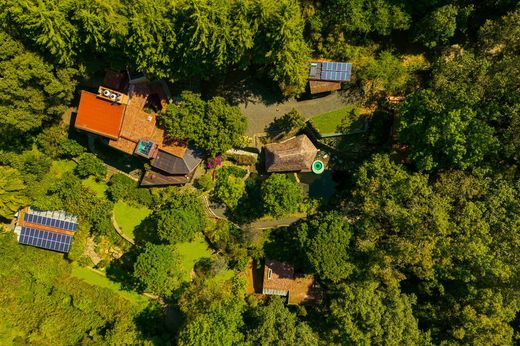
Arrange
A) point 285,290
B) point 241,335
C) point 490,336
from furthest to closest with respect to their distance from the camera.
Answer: point 285,290
point 241,335
point 490,336

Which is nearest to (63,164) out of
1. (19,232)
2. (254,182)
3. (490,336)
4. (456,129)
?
(19,232)

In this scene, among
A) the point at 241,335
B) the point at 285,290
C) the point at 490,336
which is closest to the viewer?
the point at 490,336

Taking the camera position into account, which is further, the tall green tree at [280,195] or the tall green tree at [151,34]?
the tall green tree at [280,195]

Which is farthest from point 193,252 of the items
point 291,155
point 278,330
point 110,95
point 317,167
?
point 110,95

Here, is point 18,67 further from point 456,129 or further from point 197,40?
point 456,129

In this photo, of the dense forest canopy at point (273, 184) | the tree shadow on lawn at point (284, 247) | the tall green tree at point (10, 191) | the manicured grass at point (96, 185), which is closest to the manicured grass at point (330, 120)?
the dense forest canopy at point (273, 184)

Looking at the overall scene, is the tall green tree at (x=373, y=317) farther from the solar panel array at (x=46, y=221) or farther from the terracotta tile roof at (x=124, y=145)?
the solar panel array at (x=46, y=221)
